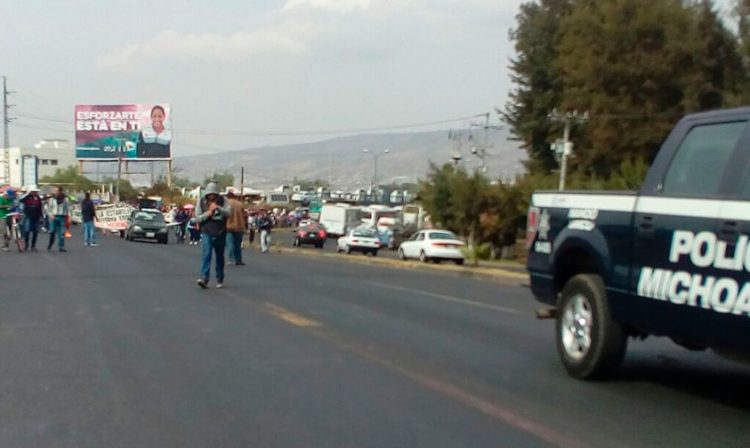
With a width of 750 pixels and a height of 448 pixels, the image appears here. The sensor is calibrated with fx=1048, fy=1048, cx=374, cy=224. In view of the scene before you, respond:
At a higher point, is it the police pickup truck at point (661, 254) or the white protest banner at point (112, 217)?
the police pickup truck at point (661, 254)

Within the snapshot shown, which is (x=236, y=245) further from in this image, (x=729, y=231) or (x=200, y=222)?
(x=729, y=231)

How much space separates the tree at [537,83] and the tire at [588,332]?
49.3 meters

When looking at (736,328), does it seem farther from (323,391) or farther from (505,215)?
(505,215)

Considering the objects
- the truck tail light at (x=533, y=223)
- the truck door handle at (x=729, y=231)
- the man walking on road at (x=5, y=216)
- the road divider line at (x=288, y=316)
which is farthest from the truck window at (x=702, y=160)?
the man walking on road at (x=5, y=216)

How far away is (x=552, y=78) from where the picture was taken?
59094 millimetres

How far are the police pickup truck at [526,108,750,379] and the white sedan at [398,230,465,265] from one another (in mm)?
31841

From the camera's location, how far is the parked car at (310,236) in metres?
58.0

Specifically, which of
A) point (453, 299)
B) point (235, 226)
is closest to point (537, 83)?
point (235, 226)

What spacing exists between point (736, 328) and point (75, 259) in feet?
67.3

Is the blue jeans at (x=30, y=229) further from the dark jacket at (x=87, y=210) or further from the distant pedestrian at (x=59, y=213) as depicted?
the dark jacket at (x=87, y=210)

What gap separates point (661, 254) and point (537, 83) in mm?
53120

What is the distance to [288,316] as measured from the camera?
13.2 m

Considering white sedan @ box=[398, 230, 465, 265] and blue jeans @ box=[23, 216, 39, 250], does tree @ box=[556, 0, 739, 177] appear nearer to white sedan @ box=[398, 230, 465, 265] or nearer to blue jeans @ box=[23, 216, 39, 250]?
white sedan @ box=[398, 230, 465, 265]

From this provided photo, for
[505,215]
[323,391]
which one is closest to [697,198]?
[323,391]
